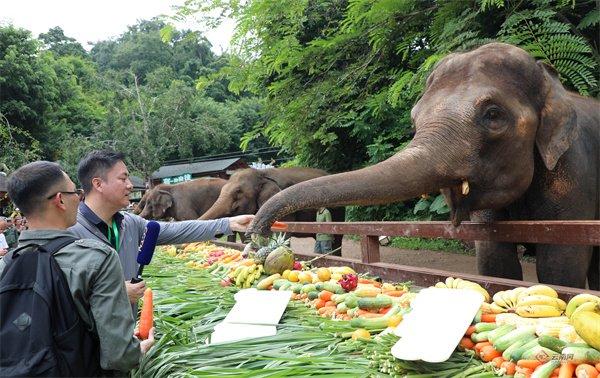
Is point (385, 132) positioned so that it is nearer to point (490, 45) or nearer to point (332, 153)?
point (332, 153)

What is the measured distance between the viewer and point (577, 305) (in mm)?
2389

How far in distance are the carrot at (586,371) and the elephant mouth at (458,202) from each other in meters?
1.81

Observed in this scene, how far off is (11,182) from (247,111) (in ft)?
163

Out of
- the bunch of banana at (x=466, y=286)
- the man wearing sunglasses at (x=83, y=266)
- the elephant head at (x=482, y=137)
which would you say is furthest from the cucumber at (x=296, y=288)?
the man wearing sunglasses at (x=83, y=266)

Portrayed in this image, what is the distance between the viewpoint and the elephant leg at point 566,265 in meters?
3.71

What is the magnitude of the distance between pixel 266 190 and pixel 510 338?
27.9 ft

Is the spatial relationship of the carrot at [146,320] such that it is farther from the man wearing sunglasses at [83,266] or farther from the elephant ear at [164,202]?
the elephant ear at [164,202]

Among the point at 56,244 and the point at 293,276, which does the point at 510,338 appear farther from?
the point at 293,276

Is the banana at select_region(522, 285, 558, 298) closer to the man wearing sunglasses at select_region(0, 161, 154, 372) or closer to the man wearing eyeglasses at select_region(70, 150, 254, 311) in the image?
the man wearing sunglasses at select_region(0, 161, 154, 372)

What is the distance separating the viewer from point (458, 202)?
12.4 ft

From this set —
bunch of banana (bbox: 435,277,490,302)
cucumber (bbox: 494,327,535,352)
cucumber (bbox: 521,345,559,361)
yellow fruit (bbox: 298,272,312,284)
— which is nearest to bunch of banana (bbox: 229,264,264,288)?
yellow fruit (bbox: 298,272,312,284)

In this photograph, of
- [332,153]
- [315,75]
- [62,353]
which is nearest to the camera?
[62,353]

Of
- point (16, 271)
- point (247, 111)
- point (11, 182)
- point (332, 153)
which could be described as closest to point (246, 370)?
point (16, 271)

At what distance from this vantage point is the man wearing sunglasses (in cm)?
218
